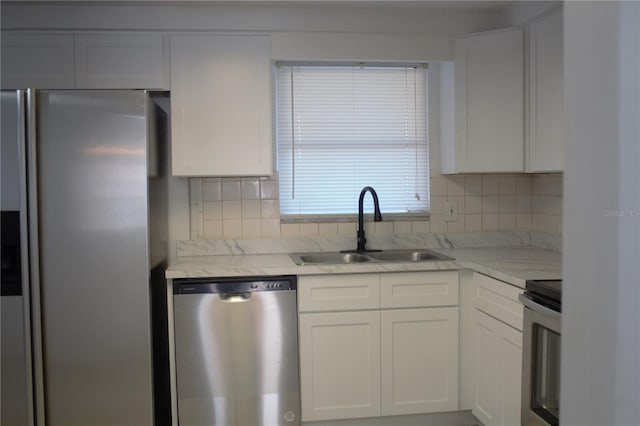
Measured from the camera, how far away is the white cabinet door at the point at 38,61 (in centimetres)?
245

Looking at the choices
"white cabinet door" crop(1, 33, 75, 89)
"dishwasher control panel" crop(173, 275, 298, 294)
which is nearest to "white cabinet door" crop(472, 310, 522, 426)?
"dishwasher control panel" crop(173, 275, 298, 294)

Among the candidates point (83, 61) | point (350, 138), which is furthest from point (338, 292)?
point (83, 61)

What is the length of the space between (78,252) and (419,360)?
1.75 meters

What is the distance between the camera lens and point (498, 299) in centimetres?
215

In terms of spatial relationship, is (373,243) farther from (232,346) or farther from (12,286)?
→ (12,286)

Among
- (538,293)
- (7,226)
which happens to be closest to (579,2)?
(538,293)

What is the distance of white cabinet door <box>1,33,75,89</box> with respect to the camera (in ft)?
8.04

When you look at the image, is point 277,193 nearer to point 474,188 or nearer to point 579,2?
point 474,188

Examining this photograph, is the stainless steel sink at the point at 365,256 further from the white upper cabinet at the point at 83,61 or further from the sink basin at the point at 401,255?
the white upper cabinet at the point at 83,61

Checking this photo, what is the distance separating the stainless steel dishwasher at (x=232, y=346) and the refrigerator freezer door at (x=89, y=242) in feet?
0.76

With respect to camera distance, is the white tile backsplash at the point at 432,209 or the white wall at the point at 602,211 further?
the white tile backsplash at the point at 432,209

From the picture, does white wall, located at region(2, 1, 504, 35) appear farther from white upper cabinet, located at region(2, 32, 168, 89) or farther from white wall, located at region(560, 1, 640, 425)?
white wall, located at region(560, 1, 640, 425)

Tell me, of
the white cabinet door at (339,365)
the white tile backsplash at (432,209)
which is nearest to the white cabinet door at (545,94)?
the white tile backsplash at (432,209)

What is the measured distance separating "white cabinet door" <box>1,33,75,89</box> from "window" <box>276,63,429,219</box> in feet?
3.80
